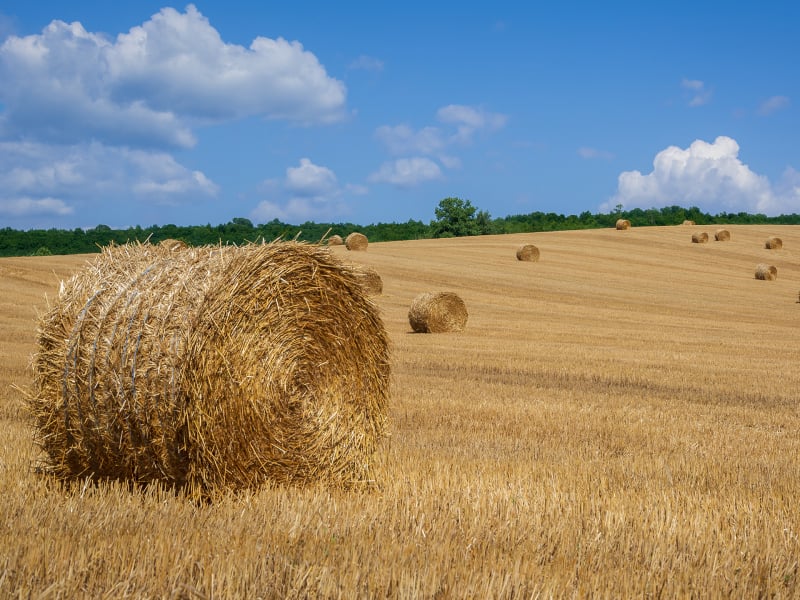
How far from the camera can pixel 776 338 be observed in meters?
20.1

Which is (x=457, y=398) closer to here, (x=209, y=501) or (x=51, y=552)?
(x=209, y=501)

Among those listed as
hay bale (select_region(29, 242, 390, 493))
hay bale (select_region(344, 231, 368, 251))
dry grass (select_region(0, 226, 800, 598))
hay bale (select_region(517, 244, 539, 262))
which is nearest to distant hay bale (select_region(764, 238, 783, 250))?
hay bale (select_region(517, 244, 539, 262))

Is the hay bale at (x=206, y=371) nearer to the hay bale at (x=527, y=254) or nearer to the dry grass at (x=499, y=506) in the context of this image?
the dry grass at (x=499, y=506)

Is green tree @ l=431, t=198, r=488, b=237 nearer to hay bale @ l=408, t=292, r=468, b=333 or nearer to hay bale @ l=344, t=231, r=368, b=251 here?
hay bale @ l=344, t=231, r=368, b=251

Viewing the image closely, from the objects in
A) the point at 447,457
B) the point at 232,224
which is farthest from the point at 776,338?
the point at 232,224

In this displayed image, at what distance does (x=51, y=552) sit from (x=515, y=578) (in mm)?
2088

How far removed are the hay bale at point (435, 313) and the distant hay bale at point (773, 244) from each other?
31.1 meters

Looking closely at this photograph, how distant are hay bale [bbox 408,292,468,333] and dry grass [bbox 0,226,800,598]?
440 cm

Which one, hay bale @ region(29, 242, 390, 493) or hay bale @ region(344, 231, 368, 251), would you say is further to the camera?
hay bale @ region(344, 231, 368, 251)

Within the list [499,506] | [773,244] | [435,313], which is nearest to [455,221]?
[773,244]

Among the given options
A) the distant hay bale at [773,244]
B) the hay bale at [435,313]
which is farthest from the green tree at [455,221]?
the hay bale at [435,313]

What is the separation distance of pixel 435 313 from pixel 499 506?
14426 mm

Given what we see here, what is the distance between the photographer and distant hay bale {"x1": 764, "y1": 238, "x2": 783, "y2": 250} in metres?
44.7

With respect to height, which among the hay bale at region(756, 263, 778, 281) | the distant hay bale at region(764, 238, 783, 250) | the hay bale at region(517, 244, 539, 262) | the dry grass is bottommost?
the dry grass
